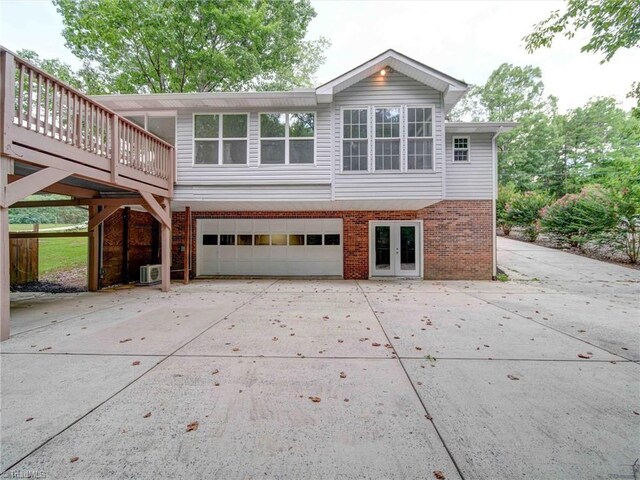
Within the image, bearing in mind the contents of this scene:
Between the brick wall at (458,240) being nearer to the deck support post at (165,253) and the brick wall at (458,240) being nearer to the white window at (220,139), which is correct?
the white window at (220,139)

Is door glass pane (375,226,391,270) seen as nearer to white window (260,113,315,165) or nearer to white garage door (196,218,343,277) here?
white garage door (196,218,343,277)

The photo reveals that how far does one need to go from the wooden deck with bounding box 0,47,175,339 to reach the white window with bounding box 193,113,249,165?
35.3 inches

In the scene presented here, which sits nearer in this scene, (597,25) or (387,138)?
(597,25)

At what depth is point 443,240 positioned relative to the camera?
9.64 metres

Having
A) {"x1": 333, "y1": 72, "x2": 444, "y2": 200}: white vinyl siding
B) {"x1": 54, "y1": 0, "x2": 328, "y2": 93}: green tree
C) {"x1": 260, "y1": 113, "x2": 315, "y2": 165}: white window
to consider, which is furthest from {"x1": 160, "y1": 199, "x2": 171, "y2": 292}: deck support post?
{"x1": 54, "y1": 0, "x2": 328, "y2": 93}: green tree

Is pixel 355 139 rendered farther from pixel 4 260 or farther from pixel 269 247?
pixel 4 260

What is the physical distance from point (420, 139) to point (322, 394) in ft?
24.2

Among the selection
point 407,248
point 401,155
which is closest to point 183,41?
point 401,155

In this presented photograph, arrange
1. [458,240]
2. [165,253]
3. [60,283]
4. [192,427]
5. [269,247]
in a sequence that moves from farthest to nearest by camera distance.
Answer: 1. [269,247]
2. [458,240]
3. [60,283]
4. [165,253]
5. [192,427]

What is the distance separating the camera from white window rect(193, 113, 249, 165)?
829cm

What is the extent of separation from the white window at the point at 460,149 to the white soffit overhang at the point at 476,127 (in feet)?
1.06

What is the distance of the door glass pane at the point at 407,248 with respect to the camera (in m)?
9.91

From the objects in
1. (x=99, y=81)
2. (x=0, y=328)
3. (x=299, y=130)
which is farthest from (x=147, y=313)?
(x=99, y=81)

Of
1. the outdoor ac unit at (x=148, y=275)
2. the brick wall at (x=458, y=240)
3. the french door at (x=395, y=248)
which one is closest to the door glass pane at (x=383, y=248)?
the french door at (x=395, y=248)
